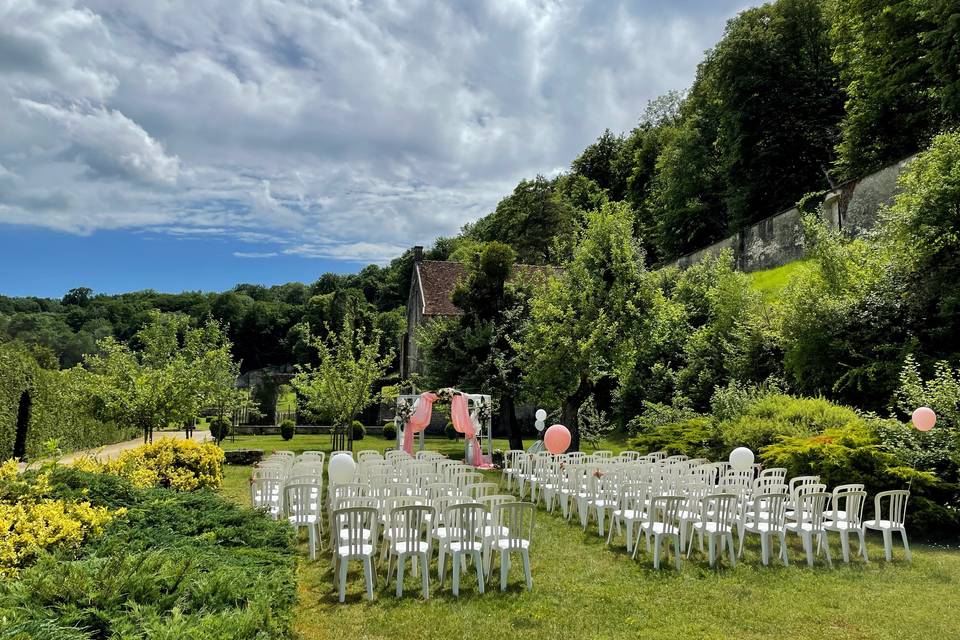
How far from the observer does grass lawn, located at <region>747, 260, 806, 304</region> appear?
21547 mm

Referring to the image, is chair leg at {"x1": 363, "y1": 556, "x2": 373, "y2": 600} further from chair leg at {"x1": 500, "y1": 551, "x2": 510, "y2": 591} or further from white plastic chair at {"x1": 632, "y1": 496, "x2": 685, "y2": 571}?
white plastic chair at {"x1": 632, "y1": 496, "x2": 685, "y2": 571}

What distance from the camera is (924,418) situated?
9.10 meters

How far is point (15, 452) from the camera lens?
16.0 m

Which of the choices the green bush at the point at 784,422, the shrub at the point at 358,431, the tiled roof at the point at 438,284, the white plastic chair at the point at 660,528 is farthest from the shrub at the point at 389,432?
the white plastic chair at the point at 660,528

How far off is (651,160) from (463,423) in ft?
111

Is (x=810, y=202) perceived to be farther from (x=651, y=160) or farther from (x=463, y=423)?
(x=651, y=160)

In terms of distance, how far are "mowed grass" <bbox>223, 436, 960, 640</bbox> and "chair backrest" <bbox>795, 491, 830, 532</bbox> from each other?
0.48 meters

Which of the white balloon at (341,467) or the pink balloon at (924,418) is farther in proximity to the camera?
the white balloon at (341,467)

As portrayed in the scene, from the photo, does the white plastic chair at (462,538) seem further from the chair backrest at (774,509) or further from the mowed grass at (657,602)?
the chair backrest at (774,509)

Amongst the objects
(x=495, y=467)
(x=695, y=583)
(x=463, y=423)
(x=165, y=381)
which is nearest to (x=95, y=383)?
(x=165, y=381)

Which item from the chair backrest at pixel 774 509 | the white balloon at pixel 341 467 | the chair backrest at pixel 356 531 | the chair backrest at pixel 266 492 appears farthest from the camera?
the white balloon at pixel 341 467

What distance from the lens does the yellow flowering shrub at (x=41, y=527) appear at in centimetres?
464

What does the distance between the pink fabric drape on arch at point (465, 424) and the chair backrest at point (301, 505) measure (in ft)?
26.3

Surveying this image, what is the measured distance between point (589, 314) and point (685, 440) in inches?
206
